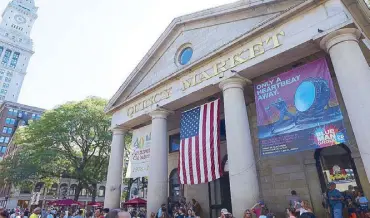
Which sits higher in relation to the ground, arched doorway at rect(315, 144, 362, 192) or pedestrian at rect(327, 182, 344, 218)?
arched doorway at rect(315, 144, 362, 192)

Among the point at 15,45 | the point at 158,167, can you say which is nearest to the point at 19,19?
the point at 15,45

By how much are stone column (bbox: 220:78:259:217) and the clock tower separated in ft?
371

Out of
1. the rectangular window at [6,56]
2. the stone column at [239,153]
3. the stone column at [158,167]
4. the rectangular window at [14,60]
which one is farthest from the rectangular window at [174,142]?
the rectangular window at [6,56]

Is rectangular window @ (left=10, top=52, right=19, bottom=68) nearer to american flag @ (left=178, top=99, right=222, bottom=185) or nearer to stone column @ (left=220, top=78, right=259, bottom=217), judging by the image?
american flag @ (left=178, top=99, right=222, bottom=185)

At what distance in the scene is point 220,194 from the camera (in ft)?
45.8

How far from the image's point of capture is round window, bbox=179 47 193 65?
1344cm

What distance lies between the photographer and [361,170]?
9.62 meters

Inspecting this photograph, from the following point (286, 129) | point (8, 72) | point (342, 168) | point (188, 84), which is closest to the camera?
point (286, 129)

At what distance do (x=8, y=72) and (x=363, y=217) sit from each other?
128m

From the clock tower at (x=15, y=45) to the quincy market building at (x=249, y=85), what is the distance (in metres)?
107

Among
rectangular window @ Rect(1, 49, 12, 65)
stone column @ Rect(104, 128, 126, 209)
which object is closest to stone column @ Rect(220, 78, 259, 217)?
stone column @ Rect(104, 128, 126, 209)

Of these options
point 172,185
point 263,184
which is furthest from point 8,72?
point 263,184

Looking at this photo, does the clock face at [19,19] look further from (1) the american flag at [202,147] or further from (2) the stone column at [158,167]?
(1) the american flag at [202,147]

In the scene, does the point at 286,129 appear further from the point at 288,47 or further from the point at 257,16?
the point at 257,16
